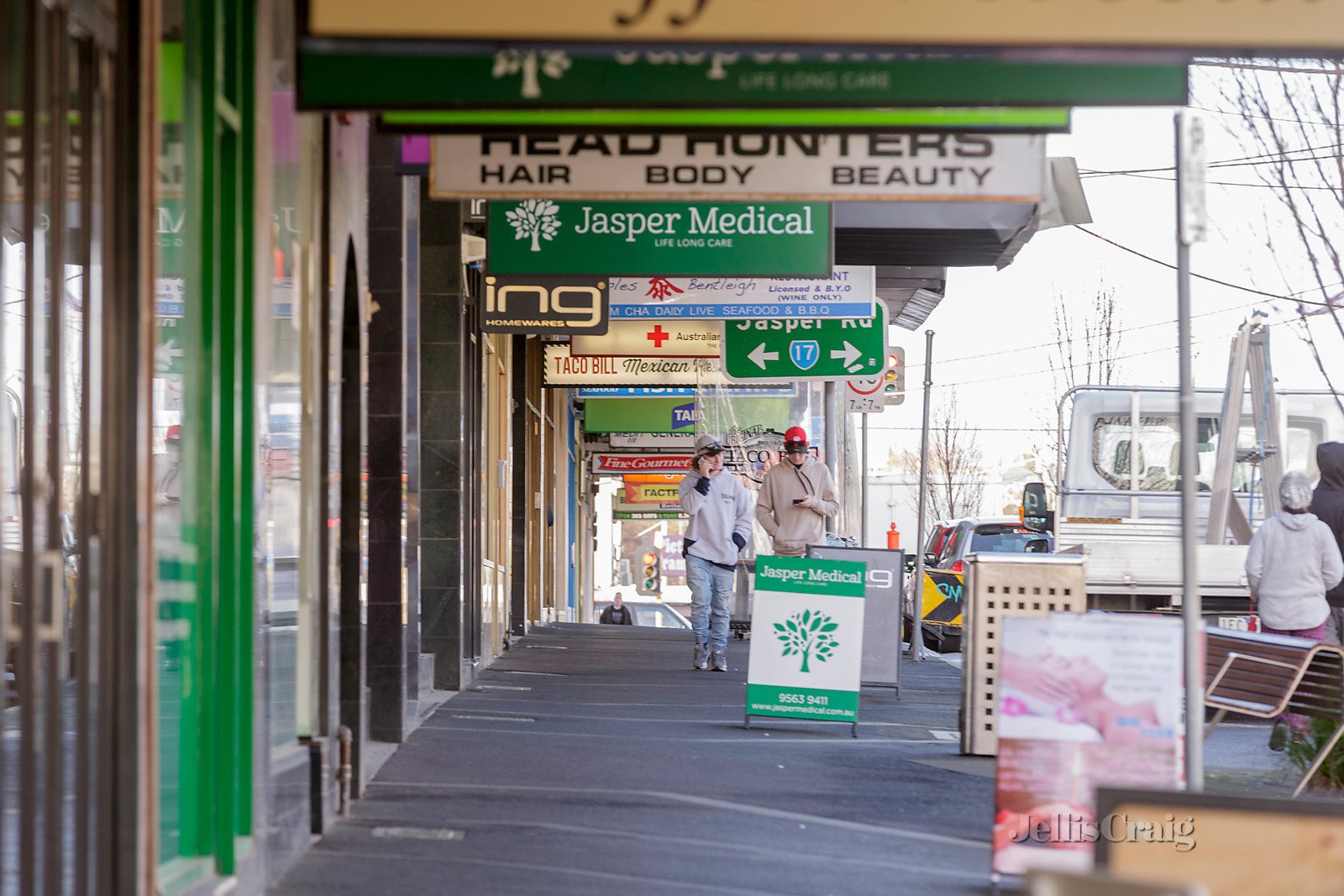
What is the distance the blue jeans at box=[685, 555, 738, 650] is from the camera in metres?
13.0

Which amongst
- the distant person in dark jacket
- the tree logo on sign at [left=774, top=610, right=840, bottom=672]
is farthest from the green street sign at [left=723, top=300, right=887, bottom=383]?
the distant person in dark jacket

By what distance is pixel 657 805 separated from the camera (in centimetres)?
729

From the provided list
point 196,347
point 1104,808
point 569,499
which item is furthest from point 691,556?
point 569,499

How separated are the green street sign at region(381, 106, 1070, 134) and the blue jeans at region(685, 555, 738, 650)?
766cm

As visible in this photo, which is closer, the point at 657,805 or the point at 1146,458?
the point at 657,805

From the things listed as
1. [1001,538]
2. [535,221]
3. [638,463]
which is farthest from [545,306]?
[638,463]

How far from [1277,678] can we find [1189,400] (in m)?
3.74

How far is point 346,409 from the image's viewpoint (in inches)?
271

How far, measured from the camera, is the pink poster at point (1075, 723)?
17.7 feet

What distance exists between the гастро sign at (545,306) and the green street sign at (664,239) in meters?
3.23

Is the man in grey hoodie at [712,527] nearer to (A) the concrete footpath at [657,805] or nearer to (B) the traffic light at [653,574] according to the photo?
(A) the concrete footpath at [657,805]

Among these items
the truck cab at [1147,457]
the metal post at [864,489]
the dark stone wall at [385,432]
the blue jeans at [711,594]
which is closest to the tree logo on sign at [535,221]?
the dark stone wall at [385,432]

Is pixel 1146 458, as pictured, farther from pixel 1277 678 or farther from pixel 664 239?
pixel 664 239

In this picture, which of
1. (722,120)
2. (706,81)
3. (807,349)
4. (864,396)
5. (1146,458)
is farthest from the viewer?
(864,396)
